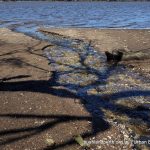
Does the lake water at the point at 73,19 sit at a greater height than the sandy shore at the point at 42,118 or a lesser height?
lesser

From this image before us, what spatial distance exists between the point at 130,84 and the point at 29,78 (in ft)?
9.85

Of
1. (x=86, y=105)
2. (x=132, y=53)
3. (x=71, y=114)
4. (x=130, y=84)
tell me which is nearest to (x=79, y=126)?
(x=71, y=114)

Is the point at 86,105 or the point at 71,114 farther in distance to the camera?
the point at 86,105

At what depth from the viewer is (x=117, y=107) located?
929 cm

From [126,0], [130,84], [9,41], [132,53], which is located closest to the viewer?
[130,84]

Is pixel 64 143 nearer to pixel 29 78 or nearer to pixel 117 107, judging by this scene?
pixel 117 107

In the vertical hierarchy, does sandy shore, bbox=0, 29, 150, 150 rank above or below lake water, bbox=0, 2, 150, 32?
above

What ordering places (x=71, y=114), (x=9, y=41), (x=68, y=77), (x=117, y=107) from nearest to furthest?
(x=71, y=114) → (x=117, y=107) → (x=68, y=77) → (x=9, y=41)

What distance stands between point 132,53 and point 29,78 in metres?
5.18

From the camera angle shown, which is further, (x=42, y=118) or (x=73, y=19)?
(x=73, y=19)

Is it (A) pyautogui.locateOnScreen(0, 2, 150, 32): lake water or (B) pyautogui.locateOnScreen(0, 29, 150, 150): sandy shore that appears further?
(A) pyautogui.locateOnScreen(0, 2, 150, 32): lake water

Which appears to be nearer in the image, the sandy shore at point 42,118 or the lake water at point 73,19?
the sandy shore at point 42,118

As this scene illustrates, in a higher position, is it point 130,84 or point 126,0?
point 130,84

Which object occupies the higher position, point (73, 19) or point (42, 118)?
point (42, 118)
